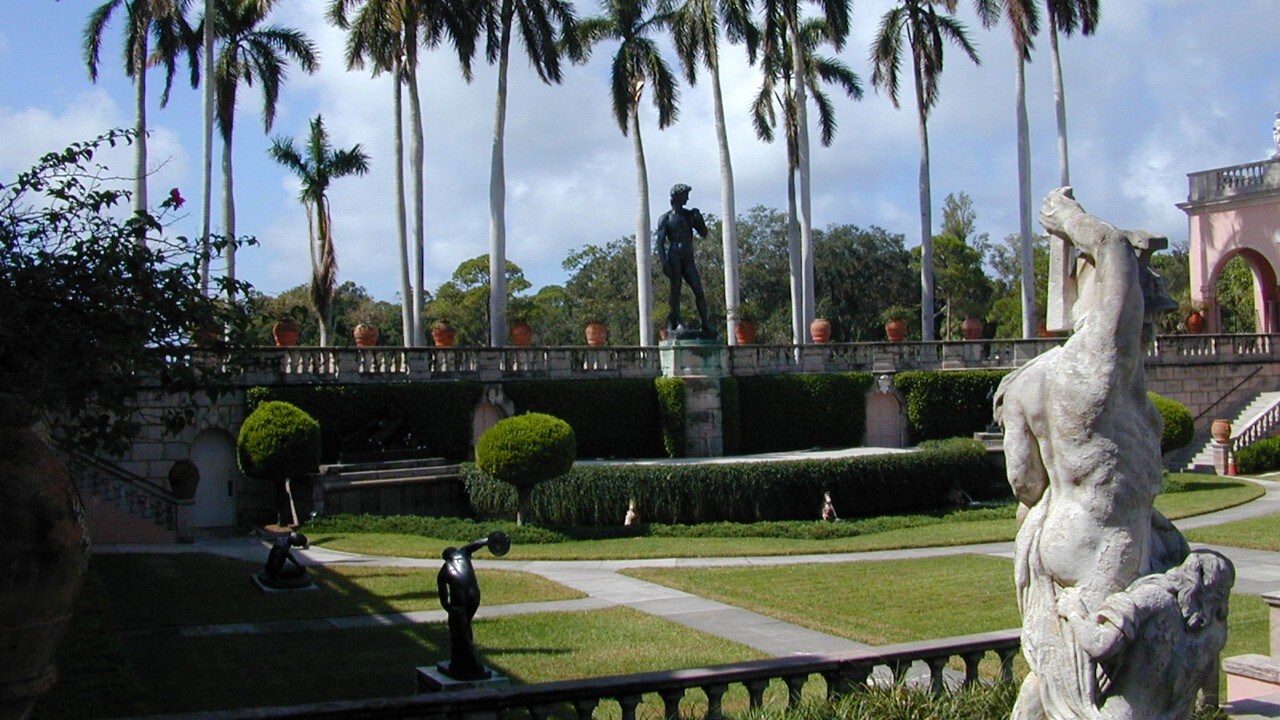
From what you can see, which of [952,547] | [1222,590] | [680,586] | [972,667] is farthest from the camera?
[952,547]

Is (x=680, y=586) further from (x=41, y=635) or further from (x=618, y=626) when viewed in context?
(x=41, y=635)

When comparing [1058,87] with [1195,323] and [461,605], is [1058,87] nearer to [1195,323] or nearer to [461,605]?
[1195,323]

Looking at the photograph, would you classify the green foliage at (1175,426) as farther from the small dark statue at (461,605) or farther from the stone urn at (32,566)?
the stone urn at (32,566)

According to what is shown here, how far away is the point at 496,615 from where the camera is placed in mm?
14562

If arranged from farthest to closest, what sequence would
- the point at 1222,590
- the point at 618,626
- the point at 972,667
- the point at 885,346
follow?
the point at 885,346
the point at 618,626
the point at 972,667
the point at 1222,590

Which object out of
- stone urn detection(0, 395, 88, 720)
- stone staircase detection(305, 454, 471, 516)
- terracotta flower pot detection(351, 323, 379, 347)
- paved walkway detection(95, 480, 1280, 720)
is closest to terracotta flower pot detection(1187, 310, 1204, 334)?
paved walkway detection(95, 480, 1280, 720)

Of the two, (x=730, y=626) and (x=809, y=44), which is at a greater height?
(x=809, y=44)

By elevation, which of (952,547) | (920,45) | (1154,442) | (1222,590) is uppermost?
(920,45)

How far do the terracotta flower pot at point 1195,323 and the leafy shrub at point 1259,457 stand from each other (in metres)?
8.31

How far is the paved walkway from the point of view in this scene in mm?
13312

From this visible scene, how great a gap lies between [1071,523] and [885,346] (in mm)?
31460

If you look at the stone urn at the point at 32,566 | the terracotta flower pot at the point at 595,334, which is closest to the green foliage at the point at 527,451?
the terracotta flower pot at the point at 595,334

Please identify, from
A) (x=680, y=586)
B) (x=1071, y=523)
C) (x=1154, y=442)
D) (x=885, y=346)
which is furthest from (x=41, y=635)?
(x=885, y=346)

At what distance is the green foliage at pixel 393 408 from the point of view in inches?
1046
